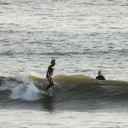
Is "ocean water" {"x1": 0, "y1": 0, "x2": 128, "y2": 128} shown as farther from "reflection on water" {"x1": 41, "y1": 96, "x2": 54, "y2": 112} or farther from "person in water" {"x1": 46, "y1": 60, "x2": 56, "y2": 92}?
"person in water" {"x1": 46, "y1": 60, "x2": 56, "y2": 92}

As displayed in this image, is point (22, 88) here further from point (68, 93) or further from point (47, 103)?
point (68, 93)

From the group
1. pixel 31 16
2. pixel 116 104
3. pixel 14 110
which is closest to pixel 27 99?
pixel 14 110

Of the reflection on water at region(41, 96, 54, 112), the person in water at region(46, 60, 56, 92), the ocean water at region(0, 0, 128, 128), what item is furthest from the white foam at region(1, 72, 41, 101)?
the person in water at region(46, 60, 56, 92)

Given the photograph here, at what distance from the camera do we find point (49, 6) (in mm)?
81562

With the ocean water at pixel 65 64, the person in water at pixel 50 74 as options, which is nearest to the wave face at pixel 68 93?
the ocean water at pixel 65 64

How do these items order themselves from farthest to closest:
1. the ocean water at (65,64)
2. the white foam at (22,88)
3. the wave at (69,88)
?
the white foam at (22,88) → the wave at (69,88) → the ocean water at (65,64)

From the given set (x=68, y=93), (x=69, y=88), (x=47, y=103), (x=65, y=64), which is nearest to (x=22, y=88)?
(x=47, y=103)

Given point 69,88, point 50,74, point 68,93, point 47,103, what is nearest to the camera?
point 50,74

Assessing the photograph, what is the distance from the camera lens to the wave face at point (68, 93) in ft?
92.5

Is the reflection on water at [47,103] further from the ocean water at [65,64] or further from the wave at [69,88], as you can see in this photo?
the wave at [69,88]

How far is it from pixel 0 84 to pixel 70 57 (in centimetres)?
1288

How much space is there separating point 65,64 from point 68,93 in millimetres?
11050

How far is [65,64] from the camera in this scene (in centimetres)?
4084

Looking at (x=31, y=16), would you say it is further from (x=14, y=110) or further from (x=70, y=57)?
(x=14, y=110)
